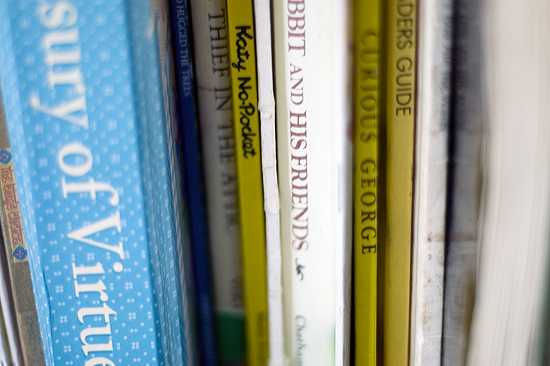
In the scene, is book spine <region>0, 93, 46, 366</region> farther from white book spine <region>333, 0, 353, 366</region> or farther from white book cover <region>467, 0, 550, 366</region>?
white book cover <region>467, 0, 550, 366</region>

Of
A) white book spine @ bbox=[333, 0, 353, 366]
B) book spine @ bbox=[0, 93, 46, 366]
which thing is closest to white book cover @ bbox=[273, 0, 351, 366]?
white book spine @ bbox=[333, 0, 353, 366]

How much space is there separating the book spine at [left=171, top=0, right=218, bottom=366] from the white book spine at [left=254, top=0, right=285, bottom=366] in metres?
0.06

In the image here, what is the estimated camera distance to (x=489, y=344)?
32 centimetres

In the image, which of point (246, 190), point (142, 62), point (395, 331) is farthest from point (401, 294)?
point (142, 62)

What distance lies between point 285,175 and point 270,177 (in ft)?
0.04

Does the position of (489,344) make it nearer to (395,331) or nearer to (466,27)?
(395,331)

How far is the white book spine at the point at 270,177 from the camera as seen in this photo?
0.97ft

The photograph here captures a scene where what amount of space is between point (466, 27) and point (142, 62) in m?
0.21

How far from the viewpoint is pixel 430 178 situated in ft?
0.97

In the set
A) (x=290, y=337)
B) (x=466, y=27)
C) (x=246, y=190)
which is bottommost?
(x=290, y=337)

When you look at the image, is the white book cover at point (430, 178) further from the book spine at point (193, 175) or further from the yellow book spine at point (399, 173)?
the book spine at point (193, 175)

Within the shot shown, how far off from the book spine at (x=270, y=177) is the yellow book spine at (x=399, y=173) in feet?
0.27

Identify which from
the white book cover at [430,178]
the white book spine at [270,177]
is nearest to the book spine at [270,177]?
the white book spine at [270,177]

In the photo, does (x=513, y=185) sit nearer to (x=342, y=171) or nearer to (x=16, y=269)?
(x=342, y=171)
